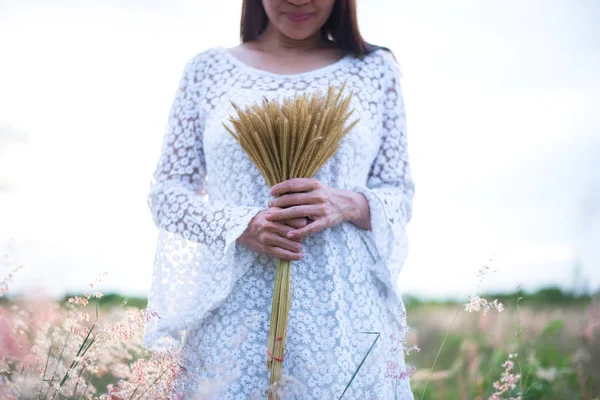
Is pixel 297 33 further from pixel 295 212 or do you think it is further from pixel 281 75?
pixel 295 212

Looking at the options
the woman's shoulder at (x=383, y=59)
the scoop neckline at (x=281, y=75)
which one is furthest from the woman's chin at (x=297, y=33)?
the woman's shoulder at (x=383, y=59)

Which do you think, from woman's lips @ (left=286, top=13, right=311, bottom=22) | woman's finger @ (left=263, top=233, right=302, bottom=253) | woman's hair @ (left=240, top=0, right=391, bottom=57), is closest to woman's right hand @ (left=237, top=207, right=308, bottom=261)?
woman's finger @ (left=263, top=233, right=302, bottom=253)

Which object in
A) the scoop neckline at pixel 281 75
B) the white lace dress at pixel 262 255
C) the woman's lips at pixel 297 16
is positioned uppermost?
the woman's lips at pixel 297 16

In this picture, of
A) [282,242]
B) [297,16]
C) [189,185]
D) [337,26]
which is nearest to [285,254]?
[282,242]

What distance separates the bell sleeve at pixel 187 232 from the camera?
6.11ft

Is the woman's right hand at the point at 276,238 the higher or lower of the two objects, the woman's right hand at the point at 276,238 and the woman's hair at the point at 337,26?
the lower

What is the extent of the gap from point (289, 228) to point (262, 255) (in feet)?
0.61

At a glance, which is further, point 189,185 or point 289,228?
point 189,185

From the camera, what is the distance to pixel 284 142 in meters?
1.72

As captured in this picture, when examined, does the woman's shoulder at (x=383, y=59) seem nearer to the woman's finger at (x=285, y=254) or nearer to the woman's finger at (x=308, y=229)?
the woman's finger at (x=308, y=229)

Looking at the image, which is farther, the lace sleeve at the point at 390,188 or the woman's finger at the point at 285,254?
the lace sleeve at the point at 390,188

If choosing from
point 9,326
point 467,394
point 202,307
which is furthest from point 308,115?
point 467,394

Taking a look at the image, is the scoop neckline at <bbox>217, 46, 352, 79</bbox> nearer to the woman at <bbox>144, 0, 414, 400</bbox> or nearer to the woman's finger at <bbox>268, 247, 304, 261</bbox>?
the woman at <bbox>144, 0, 414, 400</bbox>

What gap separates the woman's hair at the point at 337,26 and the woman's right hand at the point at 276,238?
79 centimetres
